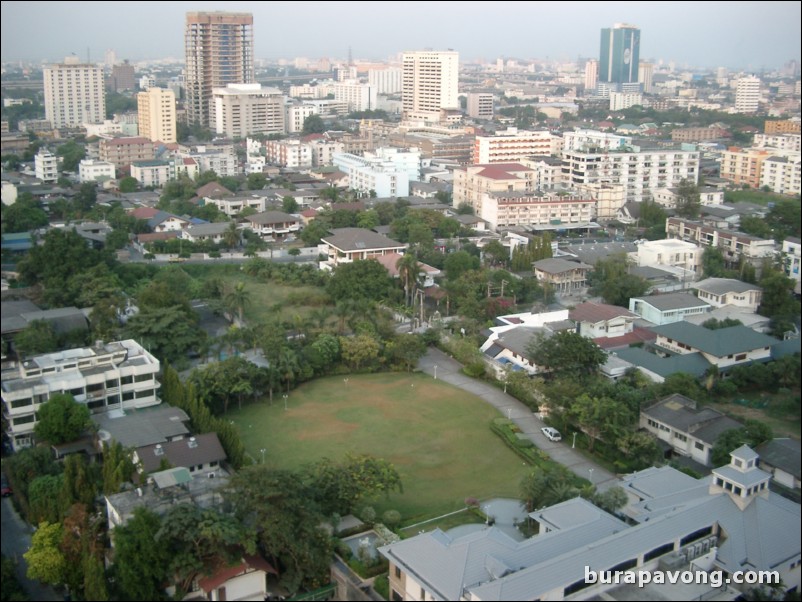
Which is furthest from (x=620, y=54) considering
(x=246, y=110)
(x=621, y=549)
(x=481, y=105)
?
(x=621, y=549)

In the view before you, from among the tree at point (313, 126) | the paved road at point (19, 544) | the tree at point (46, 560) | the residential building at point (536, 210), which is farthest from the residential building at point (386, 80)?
the tree at point (46, 560)

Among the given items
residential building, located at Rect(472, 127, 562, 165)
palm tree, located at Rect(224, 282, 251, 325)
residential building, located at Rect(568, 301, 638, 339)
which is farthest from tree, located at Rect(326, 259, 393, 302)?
residential building, located at Rect(472, 127, 562, 165)

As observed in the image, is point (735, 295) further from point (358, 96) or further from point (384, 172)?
Result: point (358, 96)

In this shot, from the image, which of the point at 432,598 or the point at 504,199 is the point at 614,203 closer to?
the point at 504,199

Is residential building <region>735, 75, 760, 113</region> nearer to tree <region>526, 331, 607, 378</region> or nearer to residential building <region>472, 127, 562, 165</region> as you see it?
residential building <region>472, 127, 562, 165</region>

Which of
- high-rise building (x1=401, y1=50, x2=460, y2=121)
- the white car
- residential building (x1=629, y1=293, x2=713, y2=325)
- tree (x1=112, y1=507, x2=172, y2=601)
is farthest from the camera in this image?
high-rise building (x1=401, y1=50, x2=460, y2=121)

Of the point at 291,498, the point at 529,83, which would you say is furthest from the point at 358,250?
the point at 529,83
